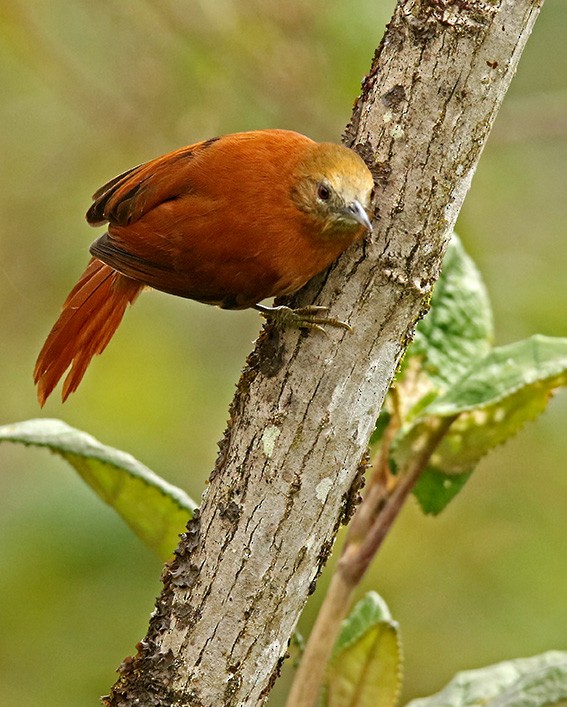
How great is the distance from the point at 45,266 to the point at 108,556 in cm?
143

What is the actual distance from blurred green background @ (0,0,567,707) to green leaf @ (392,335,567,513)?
7.29 feet

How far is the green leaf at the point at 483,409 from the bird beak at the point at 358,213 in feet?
1.21

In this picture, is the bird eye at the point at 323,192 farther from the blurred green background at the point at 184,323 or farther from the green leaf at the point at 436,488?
the blurred green background at the point at 184,323

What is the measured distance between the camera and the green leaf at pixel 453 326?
2195 mm

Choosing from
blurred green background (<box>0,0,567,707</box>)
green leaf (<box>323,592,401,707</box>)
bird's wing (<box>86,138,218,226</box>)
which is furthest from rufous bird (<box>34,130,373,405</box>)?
blurred green background (<box>0,0,567,707</box>)

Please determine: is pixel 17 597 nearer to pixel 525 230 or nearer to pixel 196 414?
pixel 196 414

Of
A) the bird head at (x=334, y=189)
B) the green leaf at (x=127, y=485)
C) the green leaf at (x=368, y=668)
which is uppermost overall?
the bird head at (x=334, y=189)

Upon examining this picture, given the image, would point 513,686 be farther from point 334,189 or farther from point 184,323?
point 184,323

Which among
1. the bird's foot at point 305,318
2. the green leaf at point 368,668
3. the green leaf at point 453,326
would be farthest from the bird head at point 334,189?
the green leaf at point 368,668

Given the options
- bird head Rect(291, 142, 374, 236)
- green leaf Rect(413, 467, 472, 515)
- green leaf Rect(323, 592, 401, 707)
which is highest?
bird head Rect(291, 142, 374, 236)

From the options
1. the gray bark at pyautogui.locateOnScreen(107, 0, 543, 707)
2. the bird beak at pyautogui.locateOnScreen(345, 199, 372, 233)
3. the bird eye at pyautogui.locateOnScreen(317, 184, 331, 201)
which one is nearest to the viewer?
the gray bark at pyautogui.locateOnScreen(107, 0, 543, 707)

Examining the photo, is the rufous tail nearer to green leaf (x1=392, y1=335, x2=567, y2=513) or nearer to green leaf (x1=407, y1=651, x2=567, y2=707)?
green leaf (x1=392, y1=335, x2=567, y2=513)

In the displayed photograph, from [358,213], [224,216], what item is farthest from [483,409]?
[224,216]

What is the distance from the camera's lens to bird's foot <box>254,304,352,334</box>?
172 cm
